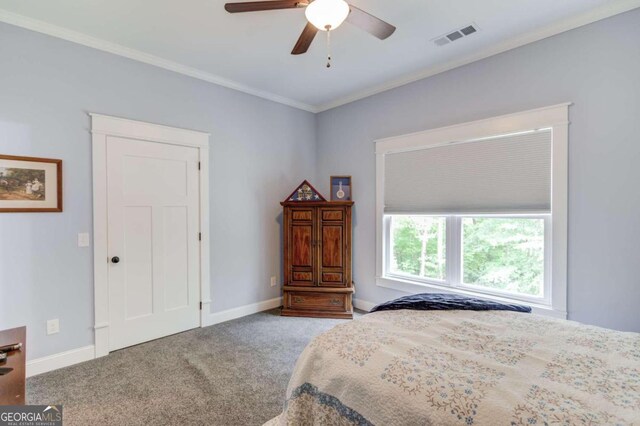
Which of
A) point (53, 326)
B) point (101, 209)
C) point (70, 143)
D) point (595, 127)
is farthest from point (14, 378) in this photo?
point (595, 127)

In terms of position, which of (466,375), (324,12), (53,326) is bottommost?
(53,326)

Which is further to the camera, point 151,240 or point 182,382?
point 151,240

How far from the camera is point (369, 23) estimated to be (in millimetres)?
1883

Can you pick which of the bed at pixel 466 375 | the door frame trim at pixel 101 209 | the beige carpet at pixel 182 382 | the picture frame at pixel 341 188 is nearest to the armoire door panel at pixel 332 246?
the picture frame at pixel 341 188

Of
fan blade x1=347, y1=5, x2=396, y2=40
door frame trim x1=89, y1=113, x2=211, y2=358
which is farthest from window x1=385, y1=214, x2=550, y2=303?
door frame trim x1=89, y1=113, x2=211, y2=358

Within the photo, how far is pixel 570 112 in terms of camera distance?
2.52 m

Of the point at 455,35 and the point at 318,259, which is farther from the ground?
the point at 455,35

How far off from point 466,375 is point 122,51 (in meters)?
3.61

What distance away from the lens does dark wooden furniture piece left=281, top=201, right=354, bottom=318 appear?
3771 millimetres

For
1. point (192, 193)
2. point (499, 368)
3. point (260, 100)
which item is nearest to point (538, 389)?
point (499, 368)

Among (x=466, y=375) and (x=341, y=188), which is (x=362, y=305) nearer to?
(x=341, y=188)

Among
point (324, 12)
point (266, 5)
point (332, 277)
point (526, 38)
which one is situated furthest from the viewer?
point (332, 277)

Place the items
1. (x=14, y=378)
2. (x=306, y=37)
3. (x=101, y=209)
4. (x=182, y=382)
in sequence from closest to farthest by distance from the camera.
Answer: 1. (x=14, y=378)
2. (x=306, y=37)
3. (x=182, y=382)
4. (x=101, y=209)

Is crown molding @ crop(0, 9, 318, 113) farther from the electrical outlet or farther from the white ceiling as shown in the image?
the electrical outlet
